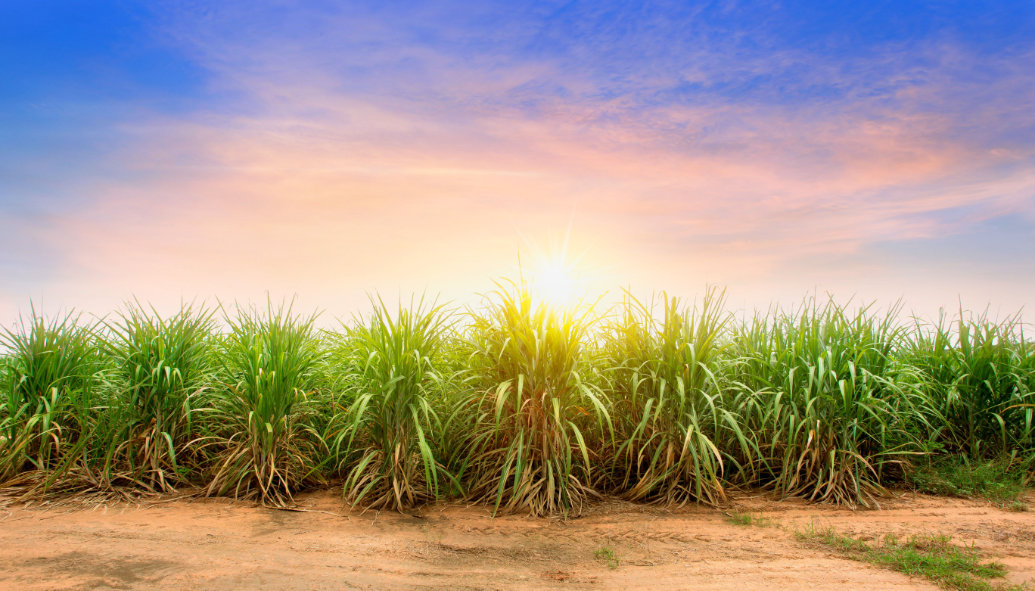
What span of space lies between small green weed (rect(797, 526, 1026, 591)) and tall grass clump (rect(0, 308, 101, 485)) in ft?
19.8

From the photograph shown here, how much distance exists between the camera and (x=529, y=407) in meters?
5.00

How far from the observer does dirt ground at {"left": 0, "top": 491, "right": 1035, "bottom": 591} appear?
12.3 ft

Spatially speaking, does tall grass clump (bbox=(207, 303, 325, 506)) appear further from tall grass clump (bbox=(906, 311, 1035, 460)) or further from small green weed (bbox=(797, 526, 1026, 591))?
tall grass clump (bbox=(906, 311, 1035, 460))

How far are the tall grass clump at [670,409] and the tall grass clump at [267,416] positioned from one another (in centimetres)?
256

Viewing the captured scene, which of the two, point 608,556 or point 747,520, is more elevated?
point 747,520

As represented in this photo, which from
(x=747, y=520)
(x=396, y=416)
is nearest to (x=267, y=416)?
(x=396, y=416)

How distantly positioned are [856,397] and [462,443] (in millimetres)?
3315

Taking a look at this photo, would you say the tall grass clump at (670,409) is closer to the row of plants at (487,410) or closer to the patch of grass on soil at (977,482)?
the row of plants at (487,410)

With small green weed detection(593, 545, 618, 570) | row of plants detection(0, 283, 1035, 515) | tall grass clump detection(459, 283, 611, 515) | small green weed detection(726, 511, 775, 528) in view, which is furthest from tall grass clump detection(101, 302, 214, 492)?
small green weed detection(726, 511, 775, 528)

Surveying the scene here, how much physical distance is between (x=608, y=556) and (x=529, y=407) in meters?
1.29

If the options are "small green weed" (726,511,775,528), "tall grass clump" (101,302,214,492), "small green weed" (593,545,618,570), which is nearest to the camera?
"small green weed" (593,545,618,570)

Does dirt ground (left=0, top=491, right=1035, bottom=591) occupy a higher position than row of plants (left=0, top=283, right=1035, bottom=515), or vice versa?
row of plants (left=0, top=283, right=1035, bottom=515)

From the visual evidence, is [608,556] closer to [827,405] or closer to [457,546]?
[457,546]

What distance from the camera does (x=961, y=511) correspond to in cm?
516
